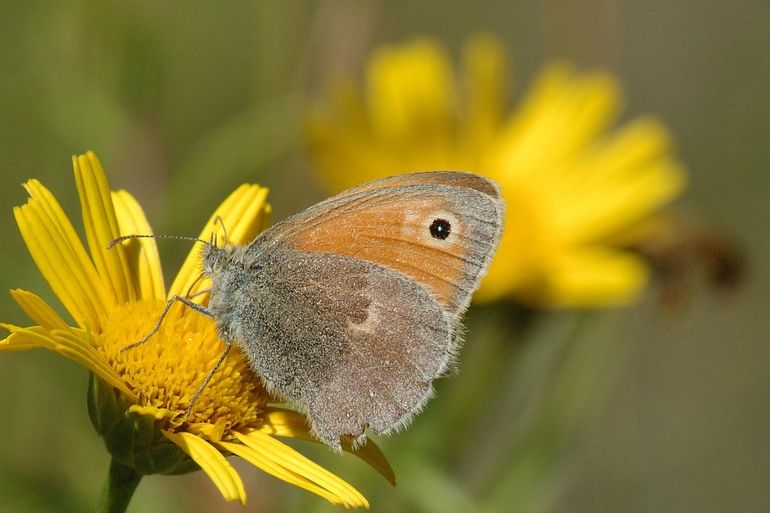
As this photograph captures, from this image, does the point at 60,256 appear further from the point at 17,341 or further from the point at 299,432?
the point at 299,432

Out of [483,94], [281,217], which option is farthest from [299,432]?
[483,94]

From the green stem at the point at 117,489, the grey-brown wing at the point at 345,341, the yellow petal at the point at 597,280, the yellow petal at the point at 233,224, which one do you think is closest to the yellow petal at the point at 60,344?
the green stem at the point at 117,489

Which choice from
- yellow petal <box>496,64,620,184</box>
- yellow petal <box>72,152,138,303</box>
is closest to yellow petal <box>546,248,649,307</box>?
yellow petal <box>496,64,620,184</box>

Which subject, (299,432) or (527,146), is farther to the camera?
(527,146)

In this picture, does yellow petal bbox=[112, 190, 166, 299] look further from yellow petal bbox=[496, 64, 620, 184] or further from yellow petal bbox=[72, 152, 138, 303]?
yellow petal bbox=[496, 64, 620, 184]

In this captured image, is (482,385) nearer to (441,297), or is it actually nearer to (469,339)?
(469,339)

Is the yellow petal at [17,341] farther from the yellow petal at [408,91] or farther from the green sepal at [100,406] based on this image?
the yellow petal at [408,91]

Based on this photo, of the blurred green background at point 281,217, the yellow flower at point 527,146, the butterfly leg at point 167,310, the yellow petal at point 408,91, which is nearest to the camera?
the butterfly leg at point 167,310
